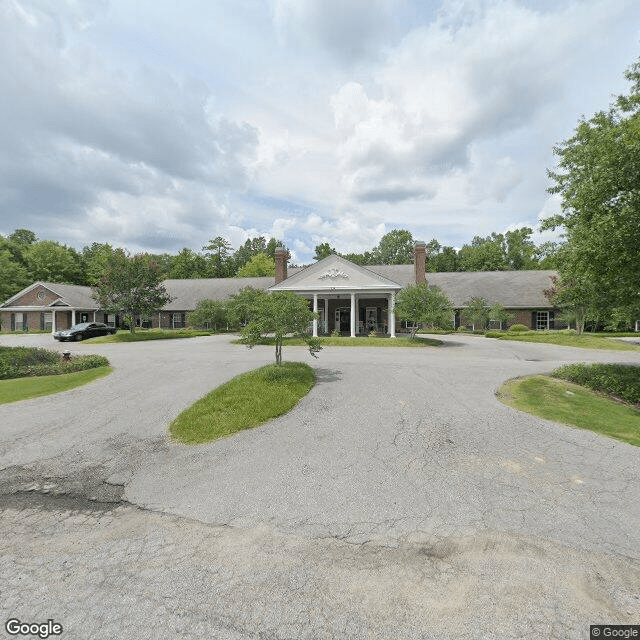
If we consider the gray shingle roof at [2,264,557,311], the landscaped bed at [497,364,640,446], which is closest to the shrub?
the landscaped bed at [497,364,640,446]

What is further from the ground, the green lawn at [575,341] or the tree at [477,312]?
the tree at [477,312]

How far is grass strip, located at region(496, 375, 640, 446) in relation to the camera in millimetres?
7738

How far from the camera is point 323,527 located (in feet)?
13.6

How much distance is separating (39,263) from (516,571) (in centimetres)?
7520

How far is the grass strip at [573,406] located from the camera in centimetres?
774

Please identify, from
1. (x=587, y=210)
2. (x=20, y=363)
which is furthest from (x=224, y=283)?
(x=587, y=210)

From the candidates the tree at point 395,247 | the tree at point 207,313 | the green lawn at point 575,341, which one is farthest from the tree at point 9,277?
the tree at point 395,247

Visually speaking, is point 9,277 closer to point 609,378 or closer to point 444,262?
point 609,378

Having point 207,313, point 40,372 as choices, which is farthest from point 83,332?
point 40,372

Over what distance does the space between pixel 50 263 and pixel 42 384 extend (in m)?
61.2

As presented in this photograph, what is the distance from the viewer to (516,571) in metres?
3.41

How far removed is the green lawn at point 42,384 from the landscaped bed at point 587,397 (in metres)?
14.0

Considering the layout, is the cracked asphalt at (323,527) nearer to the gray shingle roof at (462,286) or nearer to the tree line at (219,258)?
the gray shingle roof at (462,286)

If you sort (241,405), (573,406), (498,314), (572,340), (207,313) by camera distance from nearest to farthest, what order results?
(241,405), (573,406), (572,340), (498,314), (207,313)
